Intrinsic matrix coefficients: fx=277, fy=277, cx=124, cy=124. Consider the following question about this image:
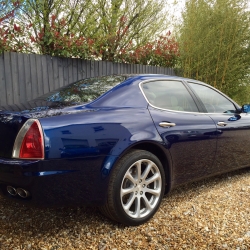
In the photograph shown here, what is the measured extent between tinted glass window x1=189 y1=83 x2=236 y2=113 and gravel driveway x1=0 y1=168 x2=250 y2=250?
104 centimetres

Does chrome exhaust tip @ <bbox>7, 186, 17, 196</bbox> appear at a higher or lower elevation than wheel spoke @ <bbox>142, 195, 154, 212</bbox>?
higher

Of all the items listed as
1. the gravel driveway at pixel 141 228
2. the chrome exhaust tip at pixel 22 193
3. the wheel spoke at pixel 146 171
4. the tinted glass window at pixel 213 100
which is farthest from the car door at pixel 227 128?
the chrome exhaust tip at pixel 22 193

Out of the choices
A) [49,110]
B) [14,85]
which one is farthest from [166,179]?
[14,85]

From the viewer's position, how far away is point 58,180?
6.31 feet

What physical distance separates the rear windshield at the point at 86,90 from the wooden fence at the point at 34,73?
197 centimetres

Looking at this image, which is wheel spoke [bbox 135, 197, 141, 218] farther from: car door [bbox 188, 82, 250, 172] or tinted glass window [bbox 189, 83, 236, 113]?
tinted glass window [bbox 189, 83, 236, 113]

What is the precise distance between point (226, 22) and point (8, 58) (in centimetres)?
511

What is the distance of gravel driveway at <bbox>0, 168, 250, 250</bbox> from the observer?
81.4 inches

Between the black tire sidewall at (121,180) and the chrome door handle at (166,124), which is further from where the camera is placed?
the chrome door handle at (166,124)

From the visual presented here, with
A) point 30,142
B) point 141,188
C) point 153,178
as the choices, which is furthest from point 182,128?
point 30,142

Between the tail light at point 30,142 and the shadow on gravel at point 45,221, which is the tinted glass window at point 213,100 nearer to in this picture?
the shadow on gravel at point 45,221

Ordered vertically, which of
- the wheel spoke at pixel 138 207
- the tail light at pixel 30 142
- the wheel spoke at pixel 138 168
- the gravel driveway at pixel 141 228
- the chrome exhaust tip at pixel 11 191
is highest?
the tail light at pixel 30 142

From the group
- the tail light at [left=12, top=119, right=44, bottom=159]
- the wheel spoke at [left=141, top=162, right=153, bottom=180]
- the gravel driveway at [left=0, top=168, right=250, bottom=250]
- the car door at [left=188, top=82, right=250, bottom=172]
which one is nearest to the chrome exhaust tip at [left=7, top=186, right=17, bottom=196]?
the tail light at [left=12, top=119, right=44, bottom=159]

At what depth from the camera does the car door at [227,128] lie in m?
3.13
